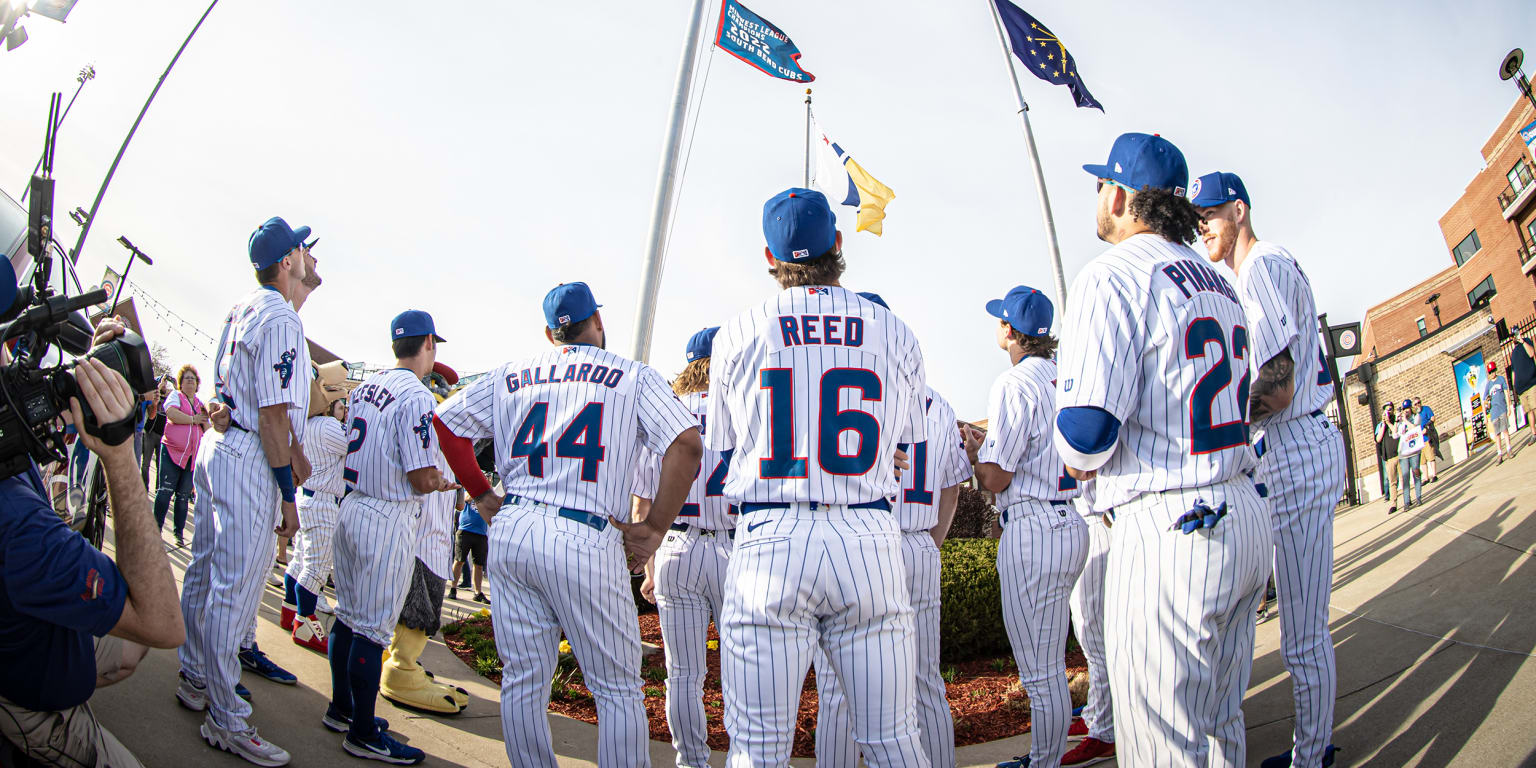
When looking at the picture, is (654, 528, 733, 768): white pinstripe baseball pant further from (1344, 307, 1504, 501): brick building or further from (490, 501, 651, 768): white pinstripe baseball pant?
(1344, 307, 1504, 501): brick building

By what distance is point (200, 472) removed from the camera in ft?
12.9

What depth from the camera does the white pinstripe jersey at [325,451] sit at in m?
6.46

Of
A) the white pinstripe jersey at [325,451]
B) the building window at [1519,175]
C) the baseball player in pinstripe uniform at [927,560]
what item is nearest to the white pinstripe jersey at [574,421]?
the baseball player in pinstripe uniform at [927,560]

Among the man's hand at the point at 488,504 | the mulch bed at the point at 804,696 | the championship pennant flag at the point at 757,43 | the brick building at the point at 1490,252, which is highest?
the brick building at the point at 1490,252

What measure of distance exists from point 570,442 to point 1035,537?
229 centimetres

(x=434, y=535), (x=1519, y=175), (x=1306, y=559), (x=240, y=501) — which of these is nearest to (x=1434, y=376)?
(x=1519, y=175)

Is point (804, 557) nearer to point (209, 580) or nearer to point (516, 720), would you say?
point (516, 720)

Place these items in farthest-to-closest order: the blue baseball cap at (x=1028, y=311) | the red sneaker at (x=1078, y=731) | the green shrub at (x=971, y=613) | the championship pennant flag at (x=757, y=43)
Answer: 1. the championship pennant flag at (x=757, y=43)
2. the green shrub at (x=971, y=613)
3. the red sneaker at (x=1078, y=731)
4. the blue baseball cap at (x=1028, y=311)

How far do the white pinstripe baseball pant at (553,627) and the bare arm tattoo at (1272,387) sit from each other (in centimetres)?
253

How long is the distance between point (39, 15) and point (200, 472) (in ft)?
25.2

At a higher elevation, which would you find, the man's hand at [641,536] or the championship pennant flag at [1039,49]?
the championship pennant flag at [1039,49]

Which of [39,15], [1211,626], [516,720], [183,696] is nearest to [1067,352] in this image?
[1211,626]

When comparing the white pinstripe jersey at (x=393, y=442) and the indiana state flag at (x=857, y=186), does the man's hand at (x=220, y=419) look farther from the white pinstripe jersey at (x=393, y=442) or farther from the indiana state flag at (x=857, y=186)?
the indiana state flag at (x=857, y=186)

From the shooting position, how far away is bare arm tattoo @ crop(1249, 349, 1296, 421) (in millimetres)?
2932
